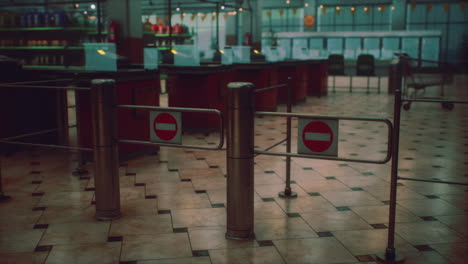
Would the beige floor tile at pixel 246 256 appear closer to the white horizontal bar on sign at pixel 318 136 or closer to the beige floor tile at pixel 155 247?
the beige floor tile at pixel 155 247

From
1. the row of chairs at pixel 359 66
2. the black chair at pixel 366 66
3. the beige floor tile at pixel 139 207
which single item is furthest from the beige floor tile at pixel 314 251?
the black chair at pixel 366 66

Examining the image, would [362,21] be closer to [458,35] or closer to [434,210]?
[458,35]

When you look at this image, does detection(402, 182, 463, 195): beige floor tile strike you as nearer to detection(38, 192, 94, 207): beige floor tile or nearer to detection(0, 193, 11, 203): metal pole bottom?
detection(38, 192, 94, 207): beige floor tile

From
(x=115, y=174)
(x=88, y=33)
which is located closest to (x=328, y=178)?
(x=115, y=174)

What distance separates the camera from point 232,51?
9812mm

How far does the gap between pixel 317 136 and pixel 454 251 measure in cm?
115

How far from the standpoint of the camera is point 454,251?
300cm

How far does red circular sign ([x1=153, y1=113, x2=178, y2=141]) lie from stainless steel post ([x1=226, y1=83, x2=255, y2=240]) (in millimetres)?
412

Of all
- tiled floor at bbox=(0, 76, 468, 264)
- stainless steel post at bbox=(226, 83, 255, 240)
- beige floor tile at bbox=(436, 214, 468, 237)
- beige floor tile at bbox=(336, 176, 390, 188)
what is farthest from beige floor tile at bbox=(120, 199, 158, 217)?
beige floor tile at bbox=(436, 214, 468, 237)

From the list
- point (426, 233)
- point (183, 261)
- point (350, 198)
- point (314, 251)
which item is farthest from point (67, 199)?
point (426, 233)

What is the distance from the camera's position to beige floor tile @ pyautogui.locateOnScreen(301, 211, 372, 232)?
11.2 feet

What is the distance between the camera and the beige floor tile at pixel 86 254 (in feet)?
9.40

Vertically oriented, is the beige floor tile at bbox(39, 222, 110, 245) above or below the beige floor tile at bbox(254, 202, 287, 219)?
below

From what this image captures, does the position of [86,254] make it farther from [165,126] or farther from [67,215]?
[165,126]
